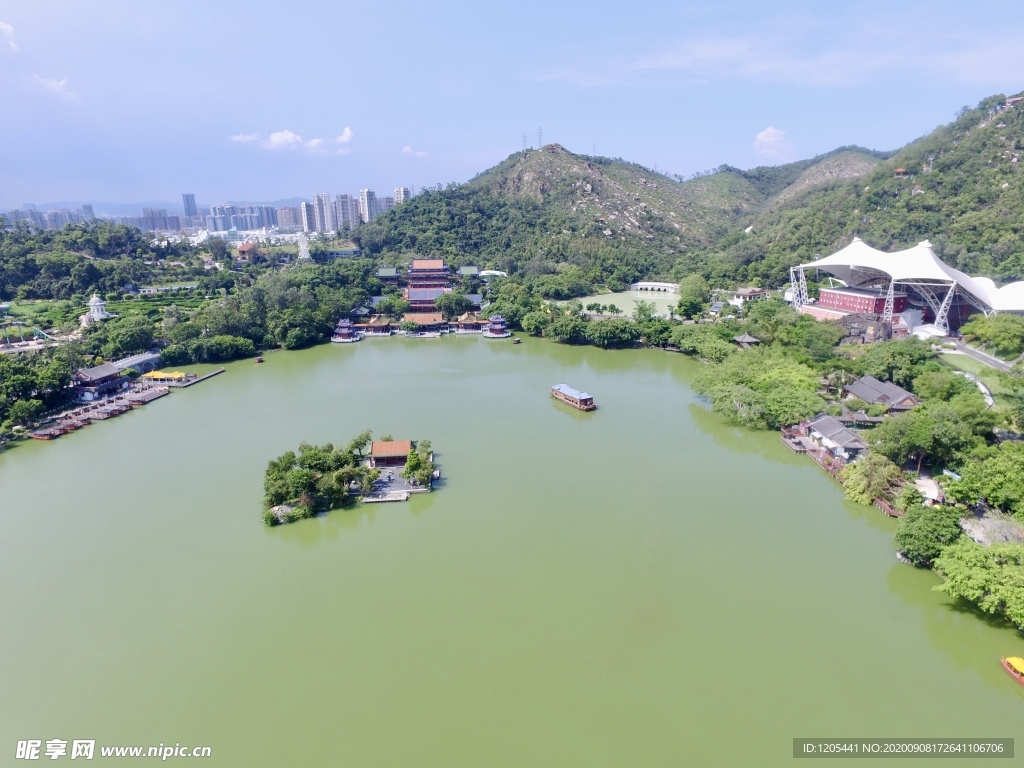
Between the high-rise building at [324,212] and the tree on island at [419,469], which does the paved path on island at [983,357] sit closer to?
the tree on island at [419,469]

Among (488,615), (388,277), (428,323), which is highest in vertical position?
(388,277)

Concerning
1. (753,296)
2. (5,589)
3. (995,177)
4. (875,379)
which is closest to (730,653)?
(5,589)

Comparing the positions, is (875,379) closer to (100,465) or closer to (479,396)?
(479,396)

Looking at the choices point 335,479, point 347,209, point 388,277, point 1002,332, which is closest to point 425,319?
point 388,277

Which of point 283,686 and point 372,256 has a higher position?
point 372,256

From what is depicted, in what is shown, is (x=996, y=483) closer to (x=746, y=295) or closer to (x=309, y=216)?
(x=746, y=295)

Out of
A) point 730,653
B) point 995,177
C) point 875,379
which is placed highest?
point 995,177

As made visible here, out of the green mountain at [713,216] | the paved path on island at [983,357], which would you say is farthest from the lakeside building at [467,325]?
the paved path on island at [983,357]
